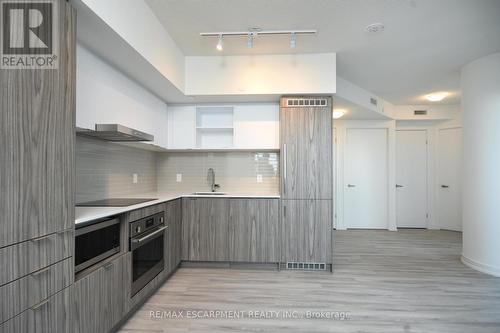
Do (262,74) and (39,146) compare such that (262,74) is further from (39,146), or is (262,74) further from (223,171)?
(39,146)

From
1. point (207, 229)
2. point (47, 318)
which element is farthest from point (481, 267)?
point (47, 318)

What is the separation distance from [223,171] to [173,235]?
1251mm

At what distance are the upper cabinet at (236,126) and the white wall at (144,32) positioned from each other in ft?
2.00

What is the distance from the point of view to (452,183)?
18.5 ft

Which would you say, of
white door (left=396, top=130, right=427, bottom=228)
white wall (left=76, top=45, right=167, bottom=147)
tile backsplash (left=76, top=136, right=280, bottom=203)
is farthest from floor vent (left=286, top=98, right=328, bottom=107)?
white door (left=396, top=130, right=427, bottom=228)

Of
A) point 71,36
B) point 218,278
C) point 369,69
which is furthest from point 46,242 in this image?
point 369,69

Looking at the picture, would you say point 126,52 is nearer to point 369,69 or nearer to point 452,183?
point 369,69

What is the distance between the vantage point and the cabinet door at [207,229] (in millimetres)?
3348

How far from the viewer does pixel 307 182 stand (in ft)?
10.8

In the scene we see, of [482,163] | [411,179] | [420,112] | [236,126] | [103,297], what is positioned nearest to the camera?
[103,297]

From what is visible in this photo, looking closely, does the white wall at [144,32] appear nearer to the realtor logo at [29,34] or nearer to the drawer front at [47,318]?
the realtor logo at [29,34]

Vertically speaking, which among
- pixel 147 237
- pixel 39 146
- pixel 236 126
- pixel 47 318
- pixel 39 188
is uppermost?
pixel 236 126

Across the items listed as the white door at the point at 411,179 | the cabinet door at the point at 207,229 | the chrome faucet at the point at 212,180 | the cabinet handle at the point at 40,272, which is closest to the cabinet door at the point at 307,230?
the cabinet door at the point at 207,229

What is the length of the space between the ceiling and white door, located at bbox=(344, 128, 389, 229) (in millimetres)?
2035
